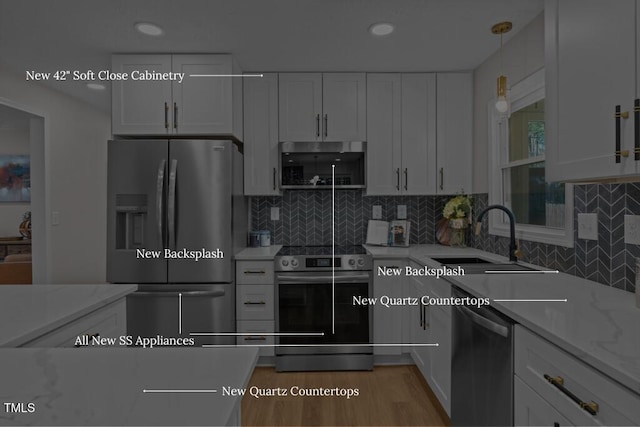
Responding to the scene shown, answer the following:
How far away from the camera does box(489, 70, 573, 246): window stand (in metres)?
2.15

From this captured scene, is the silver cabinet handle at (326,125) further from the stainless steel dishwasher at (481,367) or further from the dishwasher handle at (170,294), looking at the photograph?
the stainless steel dishwasher at (481,367)

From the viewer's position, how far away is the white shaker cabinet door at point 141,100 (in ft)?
9.20

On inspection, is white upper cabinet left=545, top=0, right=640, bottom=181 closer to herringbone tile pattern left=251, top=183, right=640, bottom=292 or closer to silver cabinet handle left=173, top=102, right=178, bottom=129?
herringbone tile pattern left=251, top=183, right=640, bottom=292

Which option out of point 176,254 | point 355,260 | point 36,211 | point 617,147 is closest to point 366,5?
point 617,147

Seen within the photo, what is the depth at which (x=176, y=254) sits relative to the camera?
2.64 metres

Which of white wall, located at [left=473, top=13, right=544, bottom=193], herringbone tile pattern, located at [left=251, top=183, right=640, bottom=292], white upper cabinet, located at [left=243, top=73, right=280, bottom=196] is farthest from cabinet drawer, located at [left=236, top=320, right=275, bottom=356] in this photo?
white wall, located at [left=473, top=13, right=544, bottom=193]

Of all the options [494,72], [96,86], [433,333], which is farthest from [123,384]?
[96,86]

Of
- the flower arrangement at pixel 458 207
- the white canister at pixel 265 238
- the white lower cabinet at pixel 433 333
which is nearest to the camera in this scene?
the white lower cabinet at pixel 433 333

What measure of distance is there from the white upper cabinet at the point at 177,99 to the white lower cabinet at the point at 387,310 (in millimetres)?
1601

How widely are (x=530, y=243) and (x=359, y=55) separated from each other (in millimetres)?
1793

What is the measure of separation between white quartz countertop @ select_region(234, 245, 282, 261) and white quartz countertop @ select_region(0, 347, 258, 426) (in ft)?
6.09

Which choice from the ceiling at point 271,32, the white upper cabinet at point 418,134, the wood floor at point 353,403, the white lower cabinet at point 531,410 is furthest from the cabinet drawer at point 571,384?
the white upper cabinet at point 418,134

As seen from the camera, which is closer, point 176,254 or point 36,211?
point 176,254

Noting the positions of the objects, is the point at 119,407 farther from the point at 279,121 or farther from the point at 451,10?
the point at 279,121
